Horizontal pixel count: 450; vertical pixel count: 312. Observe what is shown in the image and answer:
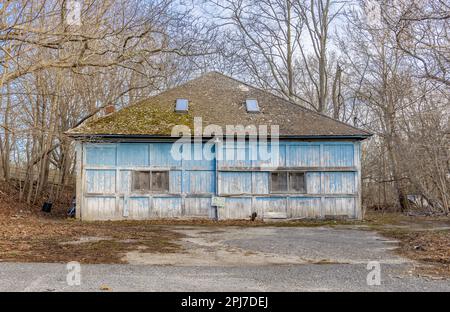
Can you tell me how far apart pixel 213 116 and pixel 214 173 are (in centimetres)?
261

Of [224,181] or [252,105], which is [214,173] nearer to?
[224,181]

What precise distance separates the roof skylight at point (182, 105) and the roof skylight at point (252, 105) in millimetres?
2740

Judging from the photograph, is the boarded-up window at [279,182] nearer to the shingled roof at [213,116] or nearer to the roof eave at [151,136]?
the roof eave at [151,136]

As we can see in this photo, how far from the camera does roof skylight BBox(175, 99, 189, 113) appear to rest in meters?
19.8

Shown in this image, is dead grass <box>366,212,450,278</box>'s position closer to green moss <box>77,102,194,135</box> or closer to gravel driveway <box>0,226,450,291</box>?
gravel driveway <box>0,226,450,291</box>

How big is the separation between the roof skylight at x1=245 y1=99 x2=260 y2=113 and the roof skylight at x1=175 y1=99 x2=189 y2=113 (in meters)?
2.74

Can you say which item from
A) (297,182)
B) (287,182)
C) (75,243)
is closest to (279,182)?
(287,182)

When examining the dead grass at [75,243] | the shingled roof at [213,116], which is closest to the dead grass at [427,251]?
the dead grass at [75,243]

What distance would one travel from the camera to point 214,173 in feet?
61.0

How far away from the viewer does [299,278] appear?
7.36 m

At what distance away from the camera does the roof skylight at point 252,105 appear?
793 inches

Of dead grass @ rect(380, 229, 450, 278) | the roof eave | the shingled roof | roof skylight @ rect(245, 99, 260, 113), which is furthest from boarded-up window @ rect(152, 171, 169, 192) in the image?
dead grass @ rect(380, 229, 450, 278)
